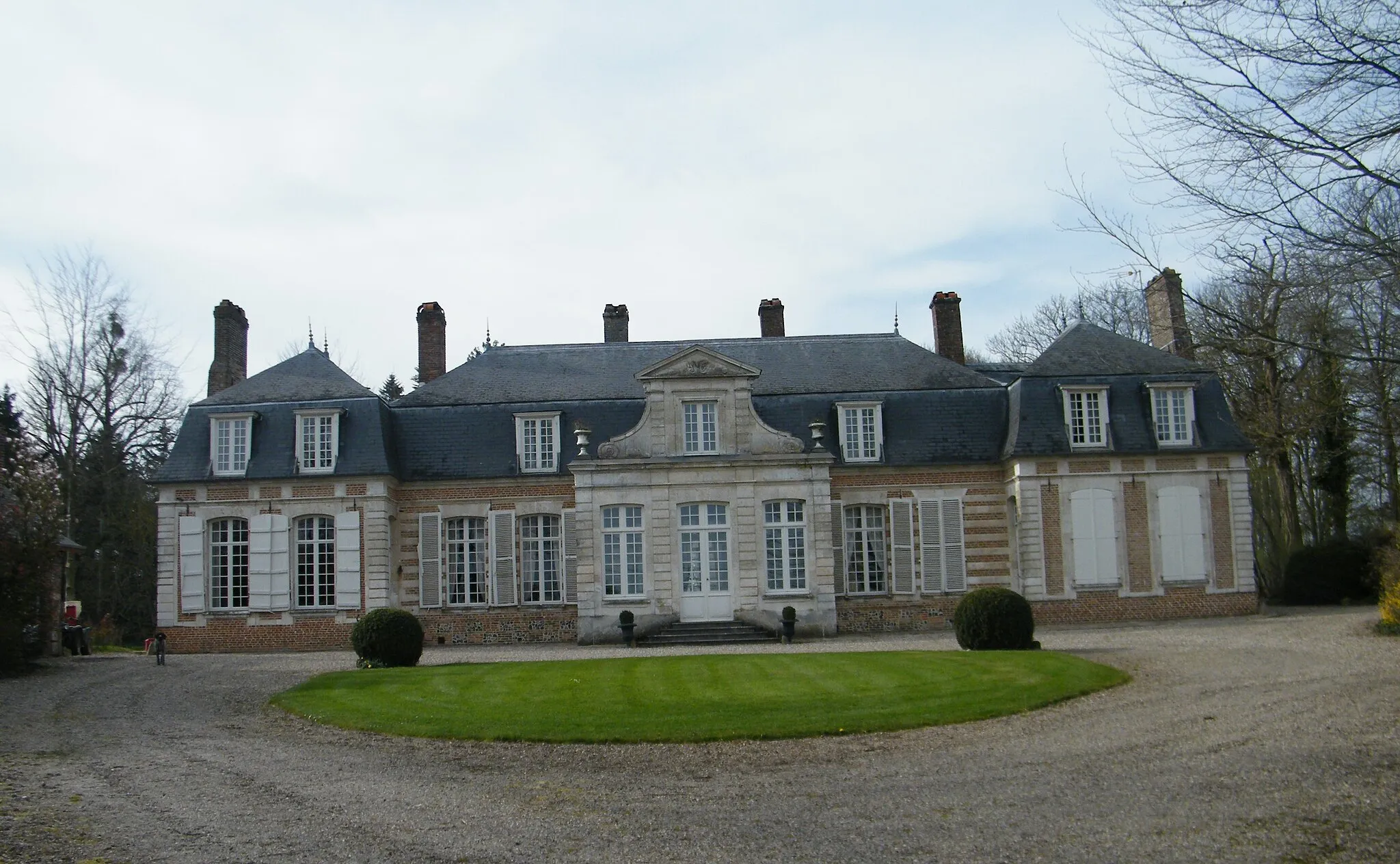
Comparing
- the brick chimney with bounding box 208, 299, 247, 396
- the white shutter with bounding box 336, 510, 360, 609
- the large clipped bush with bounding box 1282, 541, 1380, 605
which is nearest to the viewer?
the white shutter with bounding box 336, 510, 360, 609

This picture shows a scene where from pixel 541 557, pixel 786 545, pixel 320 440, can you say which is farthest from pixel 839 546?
pixel 320 440

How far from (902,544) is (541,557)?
7.22m

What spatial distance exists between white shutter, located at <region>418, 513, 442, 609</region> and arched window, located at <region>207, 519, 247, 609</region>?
11.1 ft

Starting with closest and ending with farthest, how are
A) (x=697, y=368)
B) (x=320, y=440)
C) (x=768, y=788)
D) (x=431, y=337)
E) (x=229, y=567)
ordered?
(x=768, y=788) → (x=697, y=368) → (x=229, y=567) → (x=320, y=440) → (x=431, y=337)

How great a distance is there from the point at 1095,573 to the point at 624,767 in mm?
15383

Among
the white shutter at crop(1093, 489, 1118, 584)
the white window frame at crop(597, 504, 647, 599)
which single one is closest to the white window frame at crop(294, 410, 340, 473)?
the white window frame at crop(597, 504, 647, 599)

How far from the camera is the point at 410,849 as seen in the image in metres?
6.86

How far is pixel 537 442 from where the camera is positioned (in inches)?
932

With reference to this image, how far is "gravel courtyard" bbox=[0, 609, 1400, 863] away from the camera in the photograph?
684 centimetres

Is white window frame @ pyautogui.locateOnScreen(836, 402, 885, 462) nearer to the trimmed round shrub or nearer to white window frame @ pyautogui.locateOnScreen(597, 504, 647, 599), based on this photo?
white window frame @ pyautogui.locateOnScreen(597, 504, 647, 599)

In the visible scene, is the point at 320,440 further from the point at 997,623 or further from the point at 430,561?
the point at 997,623

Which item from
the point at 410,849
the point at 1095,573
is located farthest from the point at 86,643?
the point at 1095,573

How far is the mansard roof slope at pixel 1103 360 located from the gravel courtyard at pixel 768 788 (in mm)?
10708

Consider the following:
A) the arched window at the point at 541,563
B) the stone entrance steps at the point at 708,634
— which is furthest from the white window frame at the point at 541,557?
the stone entrance steps at the point at 708,634
